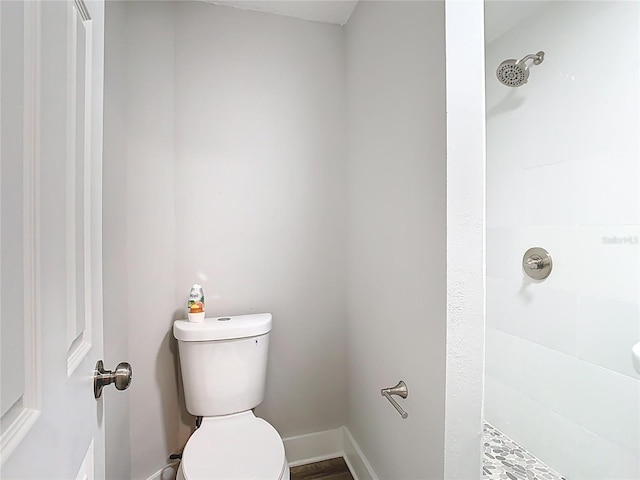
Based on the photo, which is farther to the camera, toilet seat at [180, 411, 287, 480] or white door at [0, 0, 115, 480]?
toilet seat at [180, 411, 287, 480]

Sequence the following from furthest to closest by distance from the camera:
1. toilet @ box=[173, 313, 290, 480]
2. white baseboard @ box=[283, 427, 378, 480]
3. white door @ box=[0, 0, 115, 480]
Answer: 1. white baseboard @ box=[283, 427, 378, 480]
2. toilet @ box=[173, 313, 290, 480]
3. white door @ box=[0, 0, 115, 480]

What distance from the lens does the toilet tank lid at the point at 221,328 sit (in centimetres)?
146

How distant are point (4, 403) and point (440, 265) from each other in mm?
958

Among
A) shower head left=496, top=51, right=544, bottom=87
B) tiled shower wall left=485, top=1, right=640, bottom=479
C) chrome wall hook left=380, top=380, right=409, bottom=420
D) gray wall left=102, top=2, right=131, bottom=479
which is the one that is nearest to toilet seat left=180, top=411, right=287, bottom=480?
gray wall left=102, top=2, right=131, bottom=479

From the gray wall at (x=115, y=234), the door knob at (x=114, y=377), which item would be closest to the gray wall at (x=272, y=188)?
the gray wall at (x=115, y=234)

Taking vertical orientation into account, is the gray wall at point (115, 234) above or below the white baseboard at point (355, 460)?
above

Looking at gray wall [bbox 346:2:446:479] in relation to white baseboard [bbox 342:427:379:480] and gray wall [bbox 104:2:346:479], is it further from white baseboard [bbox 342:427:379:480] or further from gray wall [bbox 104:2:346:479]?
gray wall [bbox 104:2:346:479]

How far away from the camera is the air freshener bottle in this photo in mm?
1521

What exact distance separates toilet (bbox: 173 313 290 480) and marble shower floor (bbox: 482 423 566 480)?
863 mm

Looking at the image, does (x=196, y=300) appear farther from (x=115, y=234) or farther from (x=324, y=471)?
(x=324, y=471)

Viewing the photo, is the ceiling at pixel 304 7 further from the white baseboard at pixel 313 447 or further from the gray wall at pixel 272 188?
the white baseboard at pixel 313 447

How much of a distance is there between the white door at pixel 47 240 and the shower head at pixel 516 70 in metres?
1.57

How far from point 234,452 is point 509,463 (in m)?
1.13

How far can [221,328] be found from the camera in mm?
1486
